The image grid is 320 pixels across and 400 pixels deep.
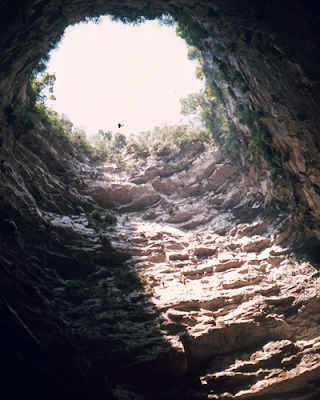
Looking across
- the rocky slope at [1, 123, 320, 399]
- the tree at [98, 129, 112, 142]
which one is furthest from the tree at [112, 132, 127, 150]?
the rocky slope at [1, 123, 320, 399]

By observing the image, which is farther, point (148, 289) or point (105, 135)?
point (105, 135)

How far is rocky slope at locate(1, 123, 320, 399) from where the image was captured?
809 cm

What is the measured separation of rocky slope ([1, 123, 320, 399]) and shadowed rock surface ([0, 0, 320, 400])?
0.05 metres

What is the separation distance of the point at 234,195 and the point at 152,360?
442 inches

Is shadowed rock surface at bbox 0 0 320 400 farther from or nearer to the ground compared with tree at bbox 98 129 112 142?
nearer to the ground

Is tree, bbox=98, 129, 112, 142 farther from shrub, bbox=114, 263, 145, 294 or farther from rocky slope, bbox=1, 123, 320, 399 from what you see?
shrub, bbox=114, 263, 145, 294

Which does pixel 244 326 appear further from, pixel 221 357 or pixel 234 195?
pixel 234 195

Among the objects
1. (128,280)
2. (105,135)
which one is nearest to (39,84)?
(105,135)

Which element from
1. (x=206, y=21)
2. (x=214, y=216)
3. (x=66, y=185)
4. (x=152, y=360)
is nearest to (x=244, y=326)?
(x=152, y=360)

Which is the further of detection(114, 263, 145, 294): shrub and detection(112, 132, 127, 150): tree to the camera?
detection(112, 132, 127, 150): tree

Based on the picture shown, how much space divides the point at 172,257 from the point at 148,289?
2656mm

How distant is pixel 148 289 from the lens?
1127cm

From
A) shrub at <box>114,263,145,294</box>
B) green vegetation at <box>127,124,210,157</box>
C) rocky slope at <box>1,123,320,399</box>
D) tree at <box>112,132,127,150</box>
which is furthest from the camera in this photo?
tree at <box>112,132,127,150</box>

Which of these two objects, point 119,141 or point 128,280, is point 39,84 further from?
point 128,280
